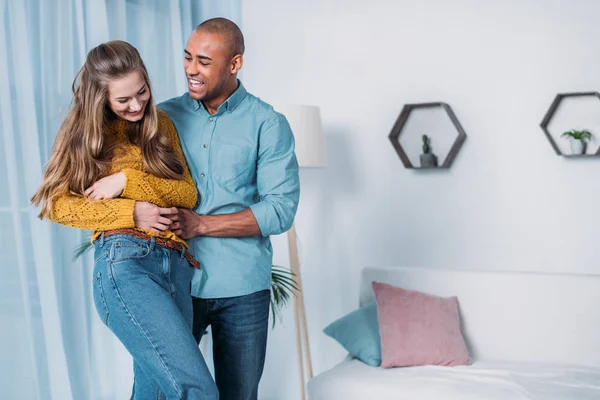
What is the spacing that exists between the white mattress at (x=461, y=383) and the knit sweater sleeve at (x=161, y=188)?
1.25 m

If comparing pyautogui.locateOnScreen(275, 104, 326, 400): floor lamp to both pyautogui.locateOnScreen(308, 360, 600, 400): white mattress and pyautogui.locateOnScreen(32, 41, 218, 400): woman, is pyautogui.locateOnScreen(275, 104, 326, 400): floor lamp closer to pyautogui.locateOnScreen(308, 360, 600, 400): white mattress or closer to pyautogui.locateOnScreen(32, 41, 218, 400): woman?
pyautogui.locateOnScreen(308, 360, 600, 400): white mattress

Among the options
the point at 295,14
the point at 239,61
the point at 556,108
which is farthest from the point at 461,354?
the point at 295,14

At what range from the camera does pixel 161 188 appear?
6.44 feet

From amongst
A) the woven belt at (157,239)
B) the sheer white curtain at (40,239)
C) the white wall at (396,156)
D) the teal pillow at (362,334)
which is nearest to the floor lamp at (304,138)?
the teal pillow at (362,334)

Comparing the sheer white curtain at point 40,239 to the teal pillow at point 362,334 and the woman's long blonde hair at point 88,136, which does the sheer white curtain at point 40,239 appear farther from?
the teal pillow at point 362,334

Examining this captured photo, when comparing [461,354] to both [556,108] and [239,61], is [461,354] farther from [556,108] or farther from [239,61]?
[239,61]

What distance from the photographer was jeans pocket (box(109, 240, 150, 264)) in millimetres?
1864

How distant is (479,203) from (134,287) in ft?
7.53

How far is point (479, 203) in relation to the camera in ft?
12.2

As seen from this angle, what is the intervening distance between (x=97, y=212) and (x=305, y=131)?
5.78ft

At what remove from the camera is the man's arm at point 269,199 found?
206 centimetres

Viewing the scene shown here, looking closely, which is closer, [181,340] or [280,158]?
[181,340]

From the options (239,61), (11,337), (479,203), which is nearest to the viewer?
(239,61)

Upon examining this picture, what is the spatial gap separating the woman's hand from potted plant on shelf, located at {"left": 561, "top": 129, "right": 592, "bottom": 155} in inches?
88.6
